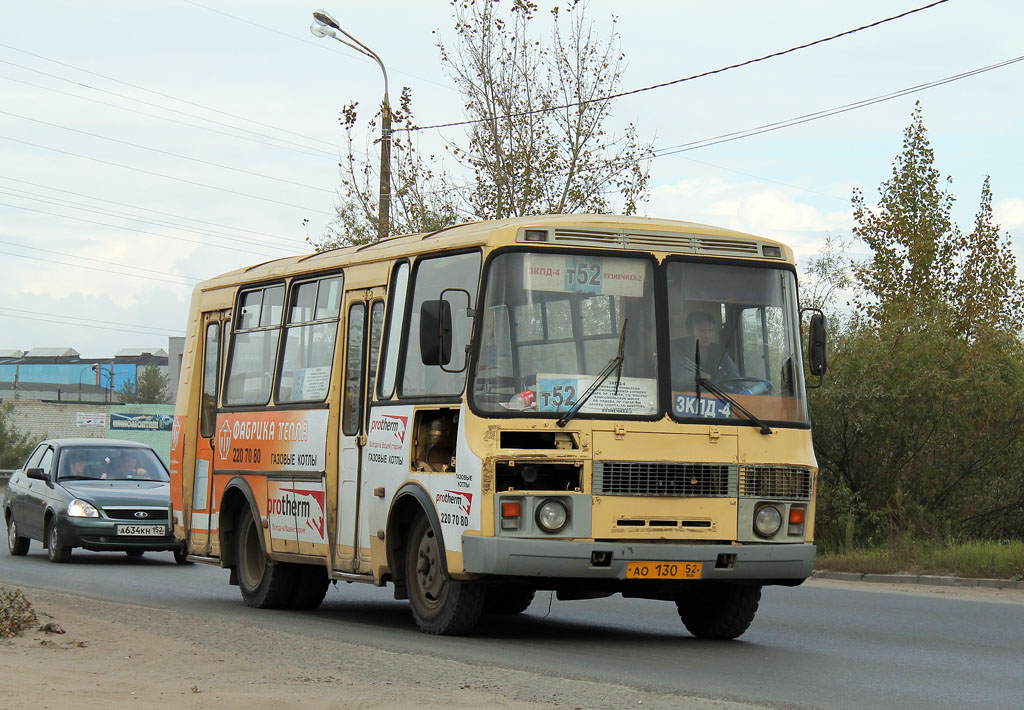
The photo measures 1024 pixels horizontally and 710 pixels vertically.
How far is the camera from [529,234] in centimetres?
1152

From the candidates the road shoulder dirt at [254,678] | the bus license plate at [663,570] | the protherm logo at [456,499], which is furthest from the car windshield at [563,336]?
the road shoulder dirt at [254,678]

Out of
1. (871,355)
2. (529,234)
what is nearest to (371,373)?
(529,234)

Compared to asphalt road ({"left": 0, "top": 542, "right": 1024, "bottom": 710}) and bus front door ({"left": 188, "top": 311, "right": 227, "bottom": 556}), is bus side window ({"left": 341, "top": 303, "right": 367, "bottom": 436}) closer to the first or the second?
asphalt road ({"left": 0, "top": 542, "right": 1024, "bottom": 710})

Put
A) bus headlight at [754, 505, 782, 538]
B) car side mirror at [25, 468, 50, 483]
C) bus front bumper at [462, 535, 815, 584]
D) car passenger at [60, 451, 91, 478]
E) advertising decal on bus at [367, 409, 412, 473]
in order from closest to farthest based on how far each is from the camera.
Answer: bus front bumper at [462, 535, 815, 584] < bus headlight at [754, 505, 782, 538] < advertising decal on bus at [367, 409, 412, 473] < car side mirror at [25, 468, 50, 483] < car passenger at [60, 451, 91, 478]

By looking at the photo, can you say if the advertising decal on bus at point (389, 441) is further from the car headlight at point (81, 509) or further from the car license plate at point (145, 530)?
the car headlight at point (81, 509)

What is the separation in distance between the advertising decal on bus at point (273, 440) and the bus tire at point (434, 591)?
5.72 feet

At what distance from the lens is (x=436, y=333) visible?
37.1 feet

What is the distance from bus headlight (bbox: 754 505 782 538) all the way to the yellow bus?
17mm

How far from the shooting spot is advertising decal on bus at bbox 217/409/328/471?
1377cm

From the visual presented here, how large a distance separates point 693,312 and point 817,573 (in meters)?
9.86

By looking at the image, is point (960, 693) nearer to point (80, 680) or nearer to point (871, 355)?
point (80, 680)

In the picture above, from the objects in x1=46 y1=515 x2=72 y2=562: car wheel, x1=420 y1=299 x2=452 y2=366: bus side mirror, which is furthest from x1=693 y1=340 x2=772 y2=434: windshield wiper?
x1=46 y1=515 x2=72 y2=562: car wheel

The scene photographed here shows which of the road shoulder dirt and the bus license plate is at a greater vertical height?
the bus license plate

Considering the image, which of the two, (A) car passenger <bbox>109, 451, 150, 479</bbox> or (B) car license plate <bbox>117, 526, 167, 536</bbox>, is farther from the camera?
(A) car passenger <bbox>109, 451, 150, 479</bbox>
